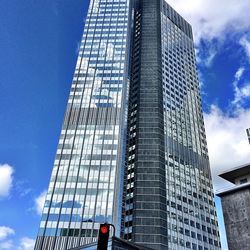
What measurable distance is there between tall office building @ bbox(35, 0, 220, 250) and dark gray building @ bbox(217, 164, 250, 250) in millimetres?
30914

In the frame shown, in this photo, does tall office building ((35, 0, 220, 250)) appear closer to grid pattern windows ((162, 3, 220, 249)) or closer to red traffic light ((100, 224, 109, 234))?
grid pattern windows ((162, 3, 220, 249))

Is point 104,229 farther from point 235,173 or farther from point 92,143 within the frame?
point 92,143

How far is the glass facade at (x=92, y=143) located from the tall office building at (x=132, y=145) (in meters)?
0.31

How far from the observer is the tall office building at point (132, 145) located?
281 feet

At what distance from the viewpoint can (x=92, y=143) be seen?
325 ft

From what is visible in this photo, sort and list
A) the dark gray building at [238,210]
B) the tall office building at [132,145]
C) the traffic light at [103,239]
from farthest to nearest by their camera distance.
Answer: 1. the tall office building at [132,145]
2. the dark gray building at [238,210]
3. the traffic light at [103,239]

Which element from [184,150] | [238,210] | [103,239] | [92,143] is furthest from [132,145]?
[103,239]

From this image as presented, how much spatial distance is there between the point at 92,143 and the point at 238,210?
184 ft

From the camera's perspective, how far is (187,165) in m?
108

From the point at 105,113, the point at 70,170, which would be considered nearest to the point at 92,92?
the point at 105,113

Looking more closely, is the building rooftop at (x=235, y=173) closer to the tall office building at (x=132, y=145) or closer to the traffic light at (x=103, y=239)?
the tall office building at (x=132, y=145)

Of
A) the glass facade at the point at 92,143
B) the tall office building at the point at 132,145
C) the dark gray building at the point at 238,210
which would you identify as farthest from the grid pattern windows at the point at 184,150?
the dark gray building at the point at 238,210

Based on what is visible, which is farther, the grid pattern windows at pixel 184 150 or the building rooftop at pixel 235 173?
the grid pattern windows at pixel 184 150

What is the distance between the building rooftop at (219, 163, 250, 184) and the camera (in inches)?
2370
